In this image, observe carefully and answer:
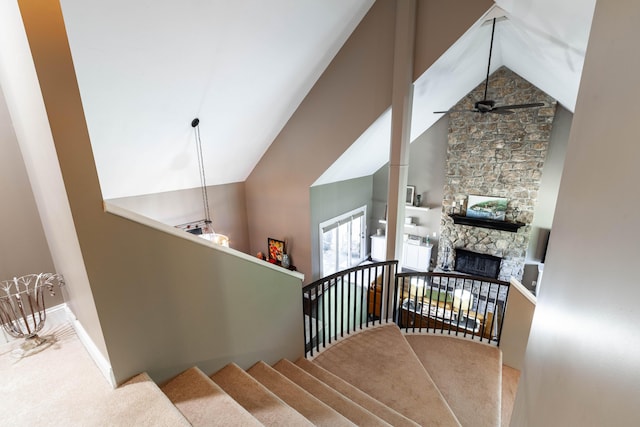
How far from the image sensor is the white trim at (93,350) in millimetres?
1622

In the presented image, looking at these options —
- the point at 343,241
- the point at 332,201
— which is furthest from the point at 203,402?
the point at 343,241

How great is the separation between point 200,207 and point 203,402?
4.99 metres

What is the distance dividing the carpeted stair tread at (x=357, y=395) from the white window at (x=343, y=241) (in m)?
3.90

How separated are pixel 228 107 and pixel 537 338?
463 centimetres

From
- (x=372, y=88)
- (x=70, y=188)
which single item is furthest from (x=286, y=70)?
(x=70, y=188)

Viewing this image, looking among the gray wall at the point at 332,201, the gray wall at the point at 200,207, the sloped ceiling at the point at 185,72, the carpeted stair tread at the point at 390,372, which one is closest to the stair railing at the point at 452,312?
the carpeted stair tread at the point at 390,372

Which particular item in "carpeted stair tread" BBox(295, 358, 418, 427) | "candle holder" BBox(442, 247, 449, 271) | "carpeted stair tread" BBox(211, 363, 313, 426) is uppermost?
"carpeted stair tread" BBox(211, 363, 313, 426)

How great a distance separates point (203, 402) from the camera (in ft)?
5.65

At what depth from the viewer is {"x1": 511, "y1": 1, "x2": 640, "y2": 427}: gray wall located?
0.59 m

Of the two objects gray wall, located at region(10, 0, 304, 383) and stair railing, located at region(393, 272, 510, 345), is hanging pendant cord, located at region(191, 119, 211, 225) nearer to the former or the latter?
gray wall, located at region(10, 0, 304, 383)

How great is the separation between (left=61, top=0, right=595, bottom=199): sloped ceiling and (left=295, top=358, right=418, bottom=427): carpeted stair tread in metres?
3.23

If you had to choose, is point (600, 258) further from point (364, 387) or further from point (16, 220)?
point (16, 220)

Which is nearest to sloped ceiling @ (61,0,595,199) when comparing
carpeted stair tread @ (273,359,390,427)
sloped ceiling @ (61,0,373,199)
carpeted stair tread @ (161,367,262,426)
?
sloped ceiling @ (61,0,373,199)

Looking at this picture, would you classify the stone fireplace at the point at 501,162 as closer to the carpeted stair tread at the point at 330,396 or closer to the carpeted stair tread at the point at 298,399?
the carpeted stair tread at the point at 330,396
